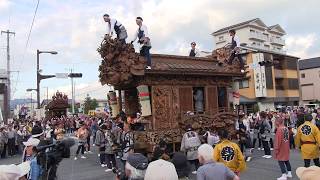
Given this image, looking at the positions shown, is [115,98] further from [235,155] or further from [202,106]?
[235,155]

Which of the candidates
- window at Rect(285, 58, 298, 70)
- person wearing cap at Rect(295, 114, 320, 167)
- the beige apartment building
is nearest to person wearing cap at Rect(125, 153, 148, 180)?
person wearing cap at Rect(295, 114, 320, 167)

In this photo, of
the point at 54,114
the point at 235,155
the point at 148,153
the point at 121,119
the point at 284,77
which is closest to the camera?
the point at 235,155

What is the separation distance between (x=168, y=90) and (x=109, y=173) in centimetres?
381

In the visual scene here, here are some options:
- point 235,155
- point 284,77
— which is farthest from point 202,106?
point 284,77

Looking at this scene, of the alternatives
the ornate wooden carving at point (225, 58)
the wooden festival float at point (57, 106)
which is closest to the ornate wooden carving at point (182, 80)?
the ornate wooden carving at point (225, 58)

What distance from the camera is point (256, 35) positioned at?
6391cm

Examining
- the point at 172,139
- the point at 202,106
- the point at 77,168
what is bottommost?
the point at 77,168

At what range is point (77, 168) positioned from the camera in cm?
1414

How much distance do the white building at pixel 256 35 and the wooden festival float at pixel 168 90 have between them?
143 ft

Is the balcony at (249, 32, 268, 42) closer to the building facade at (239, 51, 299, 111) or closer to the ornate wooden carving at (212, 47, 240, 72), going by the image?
the building facade at (239, 51, 299, 111)

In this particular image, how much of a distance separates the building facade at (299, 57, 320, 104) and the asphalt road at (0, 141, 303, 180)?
5133 centimetres

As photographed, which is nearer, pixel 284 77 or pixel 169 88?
pixel 169 88

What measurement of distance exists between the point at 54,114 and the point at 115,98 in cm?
2630

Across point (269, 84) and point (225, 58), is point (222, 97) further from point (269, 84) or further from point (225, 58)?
point (269, 84)
